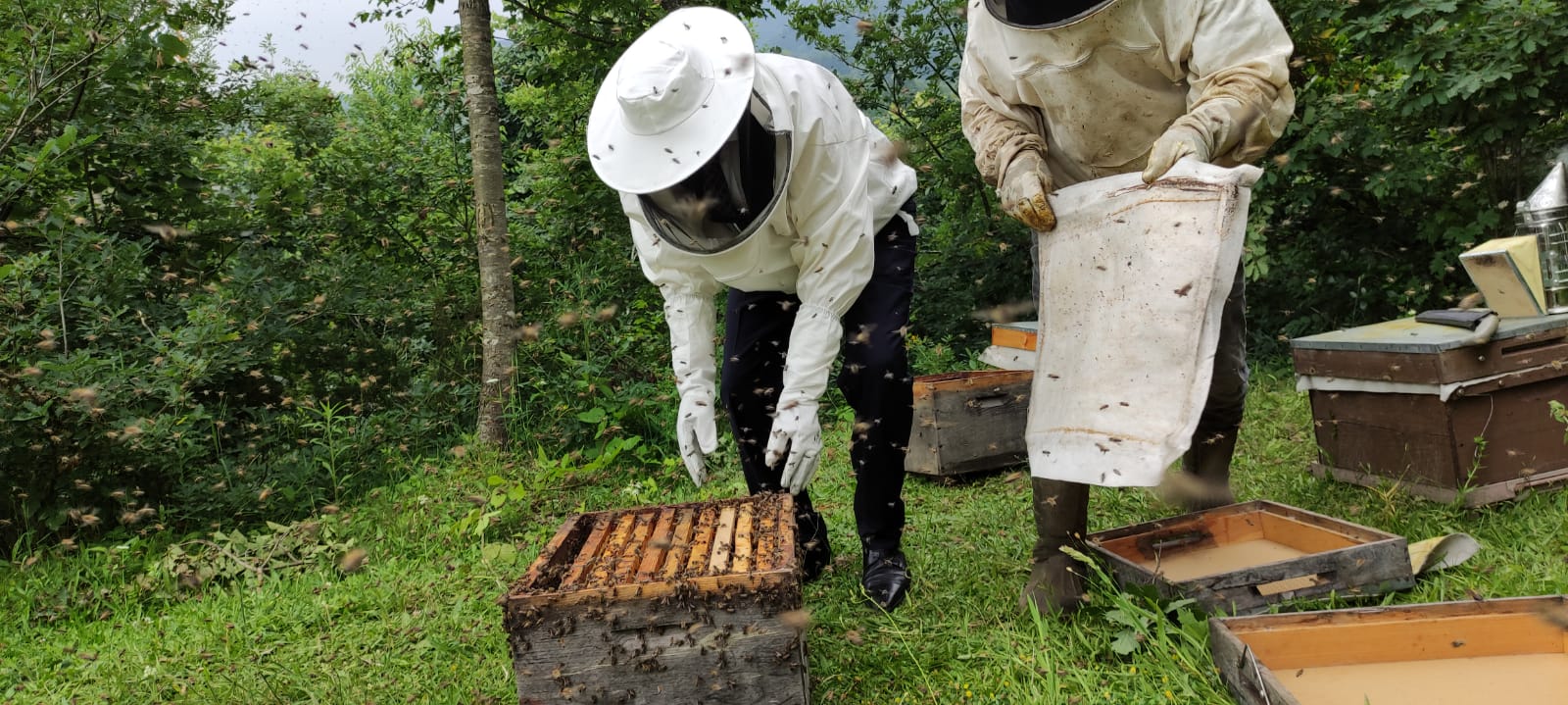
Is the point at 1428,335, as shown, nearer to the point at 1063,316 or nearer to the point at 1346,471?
the point at 1346,471

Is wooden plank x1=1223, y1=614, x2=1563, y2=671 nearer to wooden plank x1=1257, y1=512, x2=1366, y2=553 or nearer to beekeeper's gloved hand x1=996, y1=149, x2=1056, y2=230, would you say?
wooden plank x1=1257, y1=512, x2=1366, y2=553

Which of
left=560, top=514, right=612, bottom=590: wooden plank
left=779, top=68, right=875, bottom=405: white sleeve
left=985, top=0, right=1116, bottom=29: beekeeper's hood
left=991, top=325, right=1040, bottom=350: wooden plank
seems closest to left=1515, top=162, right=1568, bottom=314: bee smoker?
left=991, top=325, right=1040, bottom=350: wooden plank

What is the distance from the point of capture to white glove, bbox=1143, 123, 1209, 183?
1886mm

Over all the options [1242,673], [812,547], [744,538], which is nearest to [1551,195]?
[1242,673]

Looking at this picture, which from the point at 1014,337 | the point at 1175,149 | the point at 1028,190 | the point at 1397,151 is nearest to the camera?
the point at 1175,149

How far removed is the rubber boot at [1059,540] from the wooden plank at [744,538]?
724 mm

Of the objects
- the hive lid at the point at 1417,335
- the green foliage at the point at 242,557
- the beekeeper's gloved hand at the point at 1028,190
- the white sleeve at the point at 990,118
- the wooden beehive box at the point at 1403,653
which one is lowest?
the green foliage at the point at 242,557

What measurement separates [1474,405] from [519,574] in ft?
9.91

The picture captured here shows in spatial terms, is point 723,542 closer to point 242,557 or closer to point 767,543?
point 767,543

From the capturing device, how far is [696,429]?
8.26 ft

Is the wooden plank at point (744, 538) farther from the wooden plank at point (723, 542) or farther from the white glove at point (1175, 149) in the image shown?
the white glove at point (1175, 149)

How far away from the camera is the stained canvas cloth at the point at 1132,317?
185 cm

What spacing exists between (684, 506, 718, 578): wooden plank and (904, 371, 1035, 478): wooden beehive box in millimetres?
1721

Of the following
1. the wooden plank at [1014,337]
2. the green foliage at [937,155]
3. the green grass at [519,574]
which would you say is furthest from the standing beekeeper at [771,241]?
the green foliage at [937,155]
